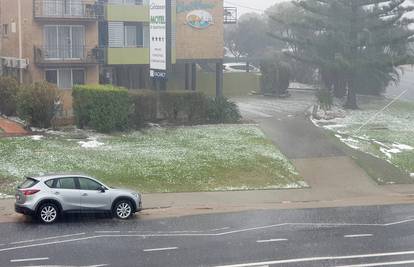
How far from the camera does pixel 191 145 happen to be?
3098 cm

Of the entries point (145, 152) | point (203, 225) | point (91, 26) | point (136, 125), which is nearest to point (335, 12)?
point (91, 26)

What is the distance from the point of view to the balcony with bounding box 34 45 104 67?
40500mm

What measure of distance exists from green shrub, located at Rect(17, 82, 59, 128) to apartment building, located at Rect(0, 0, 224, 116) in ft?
12.0

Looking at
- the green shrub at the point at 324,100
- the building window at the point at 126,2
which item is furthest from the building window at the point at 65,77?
the green shrub at the point at 324,100

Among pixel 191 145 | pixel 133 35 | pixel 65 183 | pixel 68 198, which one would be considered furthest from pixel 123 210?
pixel 133 35

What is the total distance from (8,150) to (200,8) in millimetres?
22472

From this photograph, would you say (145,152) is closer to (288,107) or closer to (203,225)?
(203,225)

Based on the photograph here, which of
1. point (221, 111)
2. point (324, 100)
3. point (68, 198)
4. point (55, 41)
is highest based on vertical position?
point (55, 41)

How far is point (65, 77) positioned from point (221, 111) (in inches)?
395

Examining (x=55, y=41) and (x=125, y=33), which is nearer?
(x=55, y=41)

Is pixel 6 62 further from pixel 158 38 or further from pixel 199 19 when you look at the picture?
pixel 158 38

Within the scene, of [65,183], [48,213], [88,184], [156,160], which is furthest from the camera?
[156,160]

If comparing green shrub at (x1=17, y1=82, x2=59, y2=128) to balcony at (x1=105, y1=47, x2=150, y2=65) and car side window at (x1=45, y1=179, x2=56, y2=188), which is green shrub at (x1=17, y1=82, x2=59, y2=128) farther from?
car side window at (x1=45, y1=179, x2=56, y2=188)

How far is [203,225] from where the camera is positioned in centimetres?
2009
